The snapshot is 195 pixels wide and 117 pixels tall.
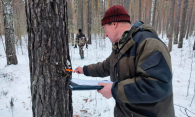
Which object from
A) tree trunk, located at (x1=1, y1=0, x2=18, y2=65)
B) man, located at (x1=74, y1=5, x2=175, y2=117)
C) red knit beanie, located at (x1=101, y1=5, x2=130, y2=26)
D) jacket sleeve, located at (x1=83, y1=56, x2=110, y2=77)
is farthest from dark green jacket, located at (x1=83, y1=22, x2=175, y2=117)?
tree trunk, located at (x1=1, y1=0, x2=18, y2=65)

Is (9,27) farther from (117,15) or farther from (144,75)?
(144,75)

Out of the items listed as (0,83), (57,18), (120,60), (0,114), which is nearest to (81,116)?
(0,114)

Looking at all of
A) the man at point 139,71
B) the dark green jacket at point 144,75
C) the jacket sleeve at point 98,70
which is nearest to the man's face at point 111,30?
the man at point 139,71

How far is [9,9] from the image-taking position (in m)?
5.43

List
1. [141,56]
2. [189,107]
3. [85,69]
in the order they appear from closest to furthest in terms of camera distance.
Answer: [141,56] → [85,69] → [189,107]

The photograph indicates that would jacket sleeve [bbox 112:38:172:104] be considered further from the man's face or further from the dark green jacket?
the man's face

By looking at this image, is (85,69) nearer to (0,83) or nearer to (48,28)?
(48,28)

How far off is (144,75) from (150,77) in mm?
48

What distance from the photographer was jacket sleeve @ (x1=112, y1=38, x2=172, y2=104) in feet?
2.93

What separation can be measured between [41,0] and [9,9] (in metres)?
5.70

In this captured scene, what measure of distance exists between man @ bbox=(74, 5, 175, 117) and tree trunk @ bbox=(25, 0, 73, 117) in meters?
0.65

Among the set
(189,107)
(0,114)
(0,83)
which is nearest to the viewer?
(0,114)

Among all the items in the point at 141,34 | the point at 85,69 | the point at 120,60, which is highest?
the point at 141,34

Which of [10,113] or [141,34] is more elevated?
[141,34]
